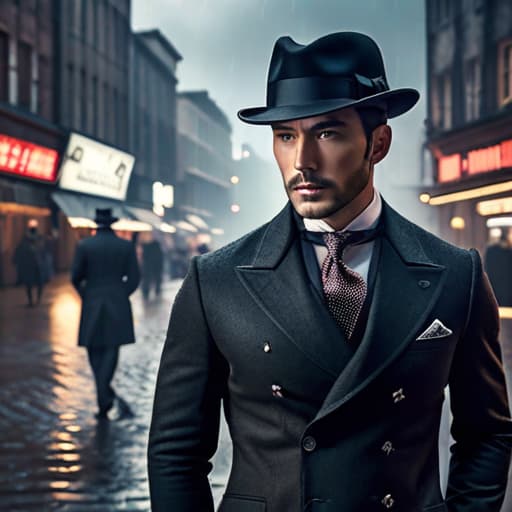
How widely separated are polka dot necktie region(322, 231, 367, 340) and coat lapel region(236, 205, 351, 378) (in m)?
0.04

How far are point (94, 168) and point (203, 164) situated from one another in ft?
117

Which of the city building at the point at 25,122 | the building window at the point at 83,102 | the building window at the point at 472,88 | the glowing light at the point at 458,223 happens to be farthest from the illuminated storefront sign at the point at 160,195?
the glowing light at the point at 458,223

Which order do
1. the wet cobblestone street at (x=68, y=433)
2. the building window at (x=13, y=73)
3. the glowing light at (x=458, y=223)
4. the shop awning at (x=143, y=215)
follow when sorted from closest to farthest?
1. the wet cobblestone street at (x=68, y=433)
2. the glowing light at (x=458, y=223)
3. the building window at (x=13, y=73)
4. the shop awning at (x=143, y=215)

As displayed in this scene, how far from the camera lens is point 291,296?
67.0 inches

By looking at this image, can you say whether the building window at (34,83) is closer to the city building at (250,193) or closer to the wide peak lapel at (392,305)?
the wide peak lapel at (392,305)

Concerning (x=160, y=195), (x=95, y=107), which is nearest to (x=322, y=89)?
(x=95, y=107)

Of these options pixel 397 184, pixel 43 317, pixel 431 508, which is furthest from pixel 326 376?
pixel 397 184

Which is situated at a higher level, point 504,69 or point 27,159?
point 504,69

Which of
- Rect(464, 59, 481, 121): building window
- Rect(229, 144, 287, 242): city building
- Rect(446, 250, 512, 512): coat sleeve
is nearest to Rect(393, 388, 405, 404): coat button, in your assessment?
Rect(446, 250, 512, 512): coat sleeve

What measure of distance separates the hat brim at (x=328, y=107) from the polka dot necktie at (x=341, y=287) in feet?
0.98

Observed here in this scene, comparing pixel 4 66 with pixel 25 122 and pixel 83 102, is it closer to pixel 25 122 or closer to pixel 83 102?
pixel 25 122

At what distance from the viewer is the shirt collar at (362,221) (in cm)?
173

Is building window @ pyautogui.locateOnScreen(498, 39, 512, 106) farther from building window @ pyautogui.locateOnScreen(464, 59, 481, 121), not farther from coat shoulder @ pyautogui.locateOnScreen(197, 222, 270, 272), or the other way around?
coat shoulder @ pyautogui.locateOnScreen(197, 222, 270, 272)

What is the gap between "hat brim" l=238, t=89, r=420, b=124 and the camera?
158cm
